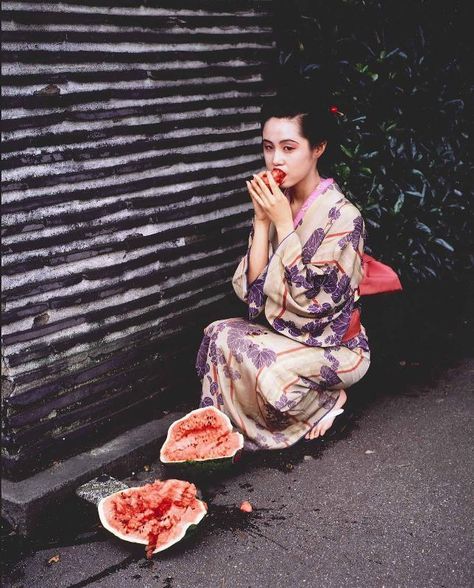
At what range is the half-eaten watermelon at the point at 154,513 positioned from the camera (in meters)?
3.60

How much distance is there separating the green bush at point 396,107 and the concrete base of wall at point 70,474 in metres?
2.29

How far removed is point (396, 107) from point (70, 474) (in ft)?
11.7

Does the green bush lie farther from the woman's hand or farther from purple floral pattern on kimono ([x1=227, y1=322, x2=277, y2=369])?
purple floral pattern on kimono ([x1=227, y1=322, x2=277, y2=369])

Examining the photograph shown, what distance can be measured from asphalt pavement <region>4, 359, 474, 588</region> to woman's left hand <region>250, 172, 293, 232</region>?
1.53 m

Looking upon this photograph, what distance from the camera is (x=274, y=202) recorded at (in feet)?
14.3

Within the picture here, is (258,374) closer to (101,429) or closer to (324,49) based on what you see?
(101,429)

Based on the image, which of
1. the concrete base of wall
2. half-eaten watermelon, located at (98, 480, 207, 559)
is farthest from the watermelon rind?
the concrete base of wall

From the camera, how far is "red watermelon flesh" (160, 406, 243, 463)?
167 inches

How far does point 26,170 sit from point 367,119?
2693mm

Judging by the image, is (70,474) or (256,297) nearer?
(70,474)

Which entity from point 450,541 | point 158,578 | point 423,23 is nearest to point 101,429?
point 158,578

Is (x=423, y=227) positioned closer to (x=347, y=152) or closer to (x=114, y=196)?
(x=347, y=152)

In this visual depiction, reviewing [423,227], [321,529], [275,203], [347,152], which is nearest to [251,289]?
[275,203]

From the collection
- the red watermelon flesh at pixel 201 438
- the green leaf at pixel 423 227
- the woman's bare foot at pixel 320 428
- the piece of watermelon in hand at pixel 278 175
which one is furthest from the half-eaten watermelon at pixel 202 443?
the green leaf at pixel 423 227
